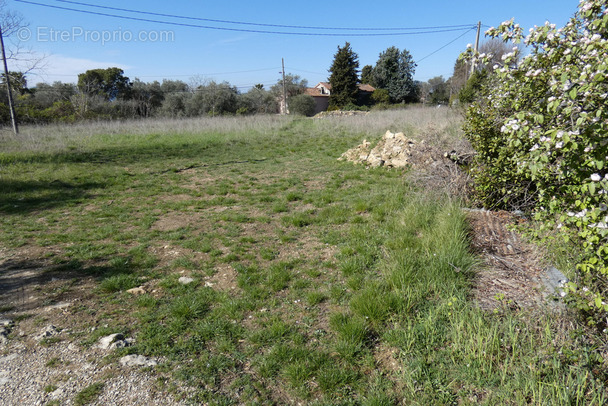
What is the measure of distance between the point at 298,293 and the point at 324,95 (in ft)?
146

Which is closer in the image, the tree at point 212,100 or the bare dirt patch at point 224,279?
the bare dirt patch at point 224,279

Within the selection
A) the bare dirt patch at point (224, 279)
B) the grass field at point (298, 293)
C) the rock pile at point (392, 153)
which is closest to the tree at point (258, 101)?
the rock pile at point (392, 153)

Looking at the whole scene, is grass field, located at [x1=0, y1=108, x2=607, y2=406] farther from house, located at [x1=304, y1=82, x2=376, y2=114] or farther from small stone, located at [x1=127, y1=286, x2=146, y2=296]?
house, located at [x1=304, y1=82, x2=376, y2=114]

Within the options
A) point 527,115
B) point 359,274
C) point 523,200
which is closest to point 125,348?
point 359,274

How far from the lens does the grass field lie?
7.68 feet

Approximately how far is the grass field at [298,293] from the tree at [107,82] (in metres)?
28.0

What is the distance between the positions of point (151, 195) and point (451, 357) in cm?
679

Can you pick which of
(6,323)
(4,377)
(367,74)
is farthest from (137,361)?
(367,74)

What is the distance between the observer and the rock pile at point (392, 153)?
26.0ft

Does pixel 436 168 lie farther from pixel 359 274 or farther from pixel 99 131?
pixel 99 131

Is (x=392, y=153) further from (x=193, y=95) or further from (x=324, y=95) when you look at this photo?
(x=324, y=95)

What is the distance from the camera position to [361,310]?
3.09m

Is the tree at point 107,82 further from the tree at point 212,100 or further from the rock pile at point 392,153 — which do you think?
the rock pile at point 392,153

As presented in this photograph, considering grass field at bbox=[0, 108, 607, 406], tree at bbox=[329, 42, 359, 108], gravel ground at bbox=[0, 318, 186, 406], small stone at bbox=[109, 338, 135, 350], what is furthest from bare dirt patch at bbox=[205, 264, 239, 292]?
tree at bbox=[329, 42, 359, 108]
